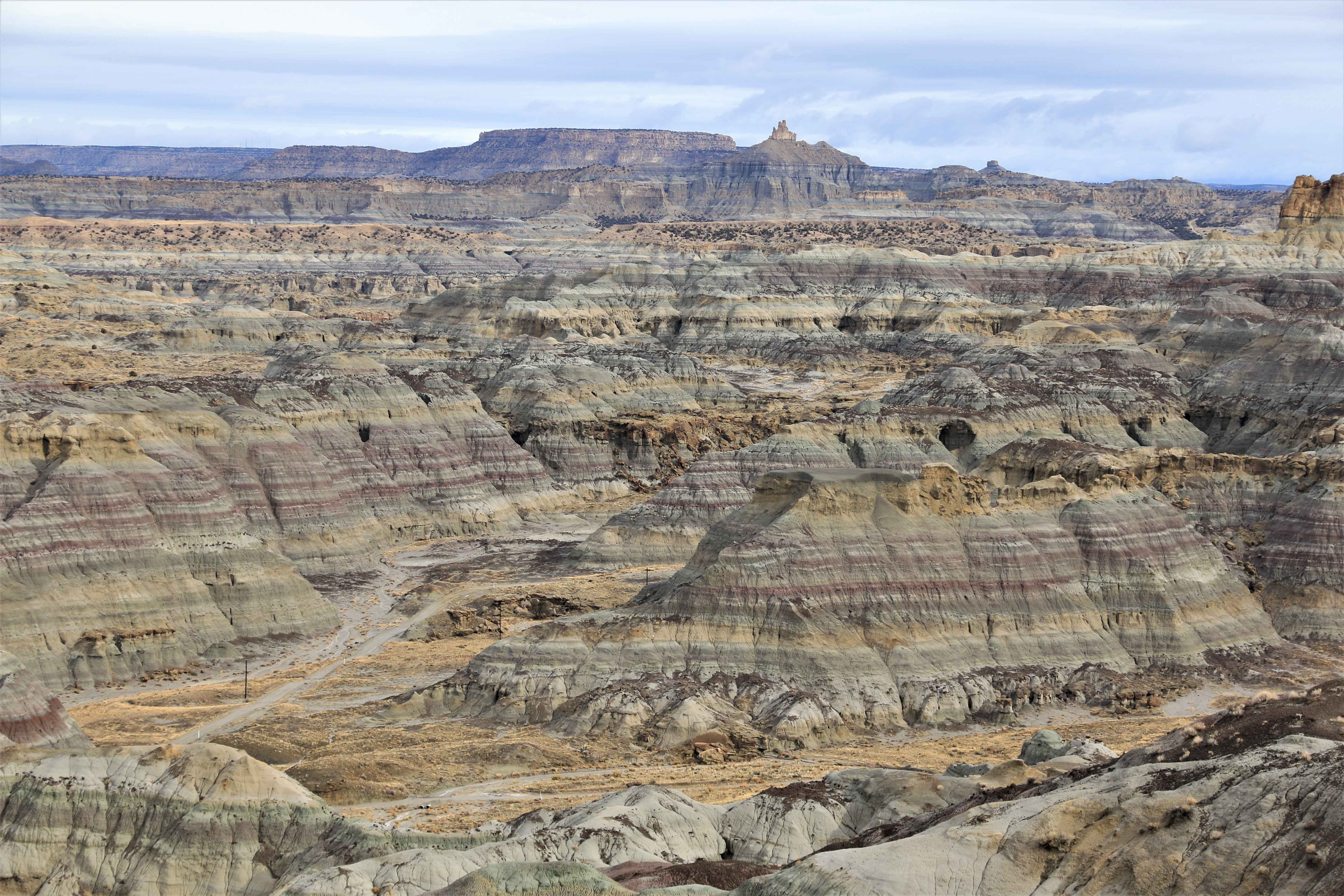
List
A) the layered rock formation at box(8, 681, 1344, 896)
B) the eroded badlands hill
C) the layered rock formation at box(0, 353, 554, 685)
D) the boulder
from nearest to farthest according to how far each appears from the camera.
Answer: the layered rock formation at box(8, 681, 1344, 896)
the boulder
the eroded badlands hill
the layered rock formation at box(0, 353, 554, 685)

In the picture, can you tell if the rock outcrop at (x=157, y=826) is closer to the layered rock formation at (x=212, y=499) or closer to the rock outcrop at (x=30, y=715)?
the rock outcrop at (x=30, y=715)

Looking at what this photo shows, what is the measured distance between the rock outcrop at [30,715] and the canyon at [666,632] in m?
0.10

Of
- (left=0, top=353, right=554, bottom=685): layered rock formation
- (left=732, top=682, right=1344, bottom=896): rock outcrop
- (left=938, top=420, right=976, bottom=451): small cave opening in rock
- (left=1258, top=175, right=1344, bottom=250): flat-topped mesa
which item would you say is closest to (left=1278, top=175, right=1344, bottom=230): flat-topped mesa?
(left=1258, top=175, right=1344, bottom=250): flat-topped mesa

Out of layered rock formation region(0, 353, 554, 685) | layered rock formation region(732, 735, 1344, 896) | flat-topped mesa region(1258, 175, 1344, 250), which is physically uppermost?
flat-topped mesa region(1258, 175, 1344, 250)

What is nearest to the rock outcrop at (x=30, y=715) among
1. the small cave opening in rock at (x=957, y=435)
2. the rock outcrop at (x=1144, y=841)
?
the rock outcrop at (x=1144, y=841)

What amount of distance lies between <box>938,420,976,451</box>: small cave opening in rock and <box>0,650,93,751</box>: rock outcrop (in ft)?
208

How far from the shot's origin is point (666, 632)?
5406cm

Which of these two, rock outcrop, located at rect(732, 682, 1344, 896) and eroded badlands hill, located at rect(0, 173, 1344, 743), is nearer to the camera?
rock outcrop, located at rect(732, 682, 1344, 896)

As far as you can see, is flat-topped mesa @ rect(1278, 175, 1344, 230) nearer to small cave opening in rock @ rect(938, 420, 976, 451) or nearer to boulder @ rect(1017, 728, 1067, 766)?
small cave opening in rock @ rect(938, 420, 976, 451)

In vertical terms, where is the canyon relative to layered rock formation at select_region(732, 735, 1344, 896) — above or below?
below

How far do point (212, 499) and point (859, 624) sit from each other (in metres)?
34.3

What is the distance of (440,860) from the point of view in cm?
3269

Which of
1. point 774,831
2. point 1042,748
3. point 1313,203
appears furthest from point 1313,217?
point 774,831

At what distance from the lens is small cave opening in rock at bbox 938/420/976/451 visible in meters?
97.6
